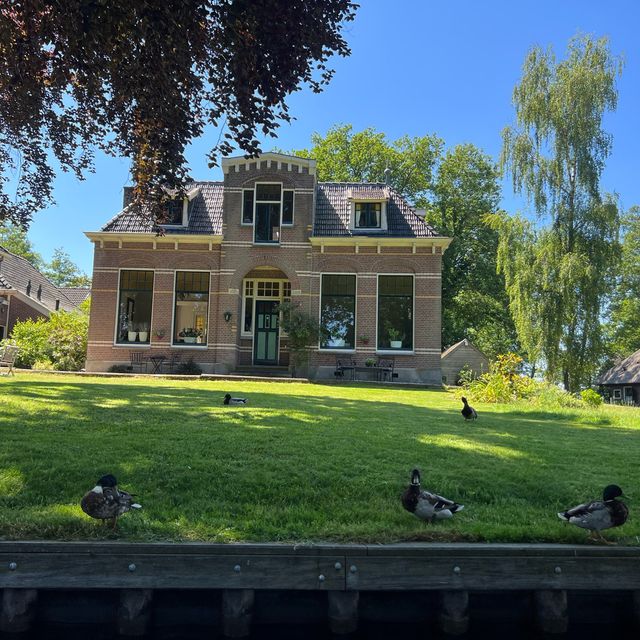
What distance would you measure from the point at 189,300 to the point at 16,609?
18.9 meters

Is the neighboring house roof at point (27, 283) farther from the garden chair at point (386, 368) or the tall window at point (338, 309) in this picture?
the garden chair at point (386, 368)

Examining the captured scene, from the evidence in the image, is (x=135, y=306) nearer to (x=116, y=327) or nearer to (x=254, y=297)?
(x=116, y=327)

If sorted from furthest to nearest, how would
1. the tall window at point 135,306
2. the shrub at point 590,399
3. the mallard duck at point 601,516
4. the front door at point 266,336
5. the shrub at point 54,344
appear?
1. the front door at point 266,336
2. the tall window at point 135,306
3. the shrub at point 54,344
4. the shrub at point 590,399
5. the mallard duck at point 601,516

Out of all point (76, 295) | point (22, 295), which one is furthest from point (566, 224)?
point (76, 295)

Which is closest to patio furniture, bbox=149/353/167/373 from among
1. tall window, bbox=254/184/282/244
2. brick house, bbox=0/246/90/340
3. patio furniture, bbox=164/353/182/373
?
patio furniture, bbox=164/353/182/373

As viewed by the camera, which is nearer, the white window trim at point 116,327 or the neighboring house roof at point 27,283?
the white window trim at point 116,327

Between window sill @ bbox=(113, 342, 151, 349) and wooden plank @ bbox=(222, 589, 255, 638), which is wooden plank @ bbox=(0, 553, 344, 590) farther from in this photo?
window sill @ bbox=(113, 342, 151, 349)

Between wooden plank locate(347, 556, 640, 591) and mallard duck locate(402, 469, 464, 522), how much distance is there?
0.54m

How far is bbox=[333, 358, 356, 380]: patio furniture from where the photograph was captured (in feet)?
68.5

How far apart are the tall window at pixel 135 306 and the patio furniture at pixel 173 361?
4.39 feet

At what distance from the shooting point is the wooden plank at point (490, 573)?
3947mm

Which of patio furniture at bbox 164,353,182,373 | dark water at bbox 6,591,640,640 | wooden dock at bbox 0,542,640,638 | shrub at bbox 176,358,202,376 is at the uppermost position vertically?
patio furniture at bbox 164,353,182,373

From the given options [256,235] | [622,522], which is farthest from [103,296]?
[622,522]

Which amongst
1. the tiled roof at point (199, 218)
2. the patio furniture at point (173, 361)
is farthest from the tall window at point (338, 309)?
the patio furniture at point (173, 361)
